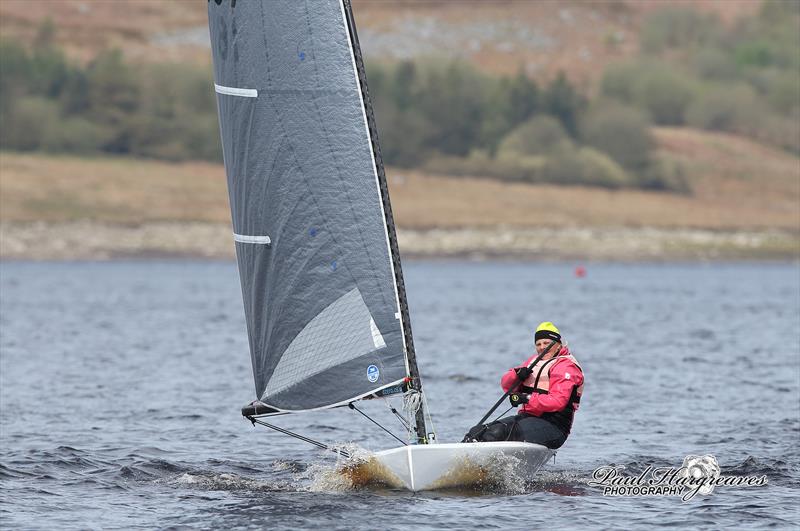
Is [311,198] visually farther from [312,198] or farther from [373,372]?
[373,372]

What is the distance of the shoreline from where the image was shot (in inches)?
4788

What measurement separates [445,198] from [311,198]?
119m

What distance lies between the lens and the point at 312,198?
64.3 feet

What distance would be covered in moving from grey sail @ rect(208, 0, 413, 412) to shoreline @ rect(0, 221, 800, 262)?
103 m

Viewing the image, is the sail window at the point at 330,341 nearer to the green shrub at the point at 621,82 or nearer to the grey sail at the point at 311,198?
the grey sail at the point at 311,198

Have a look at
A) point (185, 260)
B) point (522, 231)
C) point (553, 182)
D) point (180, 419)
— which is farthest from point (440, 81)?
point (180, 419)

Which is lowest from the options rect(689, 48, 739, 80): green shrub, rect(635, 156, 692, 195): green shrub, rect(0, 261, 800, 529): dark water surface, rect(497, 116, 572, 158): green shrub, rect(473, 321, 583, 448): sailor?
rect(0, 261, 800, 529): dark water surface

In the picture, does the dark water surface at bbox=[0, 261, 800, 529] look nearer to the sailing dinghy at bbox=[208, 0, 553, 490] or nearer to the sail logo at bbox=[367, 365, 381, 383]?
the sailing dinghy at bbox=[208, 0, 553, 490]

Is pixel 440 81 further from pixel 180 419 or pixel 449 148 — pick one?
pixel 180 419

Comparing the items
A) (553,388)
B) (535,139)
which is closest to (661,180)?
(535,139)

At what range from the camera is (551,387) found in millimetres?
20422

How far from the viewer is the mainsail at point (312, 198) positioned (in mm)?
19188

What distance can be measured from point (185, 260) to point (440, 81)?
4903cm

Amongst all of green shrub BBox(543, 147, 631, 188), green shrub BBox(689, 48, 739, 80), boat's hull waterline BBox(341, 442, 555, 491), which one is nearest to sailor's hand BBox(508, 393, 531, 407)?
boat's hull waterline BBox(341, 442, 555, 491)
